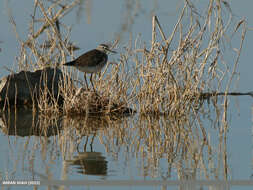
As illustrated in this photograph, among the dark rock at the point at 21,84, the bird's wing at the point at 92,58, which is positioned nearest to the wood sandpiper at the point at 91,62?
the bird's wing at the point at 92,58

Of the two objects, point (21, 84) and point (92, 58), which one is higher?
point (92, 58)

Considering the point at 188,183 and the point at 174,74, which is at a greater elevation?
the point at 174,74

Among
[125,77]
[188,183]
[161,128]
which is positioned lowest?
[188,183]

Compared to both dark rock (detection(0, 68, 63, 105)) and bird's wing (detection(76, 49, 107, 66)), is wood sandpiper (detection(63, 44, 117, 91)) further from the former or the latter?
dark rock (detection(0, 68, 63, 105))

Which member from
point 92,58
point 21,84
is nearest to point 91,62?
Answer: point 92,58

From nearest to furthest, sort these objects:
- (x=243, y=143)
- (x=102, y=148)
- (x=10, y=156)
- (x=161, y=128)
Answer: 1. (x=10, y=156)
2. (x=102, y=148)
3. (x=243, y=143)
4. (x=161, y=128)

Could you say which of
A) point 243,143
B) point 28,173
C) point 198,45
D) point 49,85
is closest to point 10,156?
point 28,173

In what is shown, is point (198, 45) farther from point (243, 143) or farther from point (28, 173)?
point (28, 173)

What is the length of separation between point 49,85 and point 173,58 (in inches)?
126

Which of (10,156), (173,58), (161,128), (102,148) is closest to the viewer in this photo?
(10,156)

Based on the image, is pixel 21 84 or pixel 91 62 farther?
pixel 21 84

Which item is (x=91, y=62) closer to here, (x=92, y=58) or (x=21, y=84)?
(x=92, y=58)

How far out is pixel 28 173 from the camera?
5.97 metres

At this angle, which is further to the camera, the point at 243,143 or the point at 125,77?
the point at 125,77
